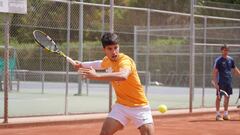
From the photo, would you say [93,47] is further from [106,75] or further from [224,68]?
[106,75]

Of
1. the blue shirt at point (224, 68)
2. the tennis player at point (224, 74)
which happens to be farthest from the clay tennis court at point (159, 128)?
the blue shirt at point (224, 68)

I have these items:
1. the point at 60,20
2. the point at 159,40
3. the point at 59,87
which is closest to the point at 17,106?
the point at 60,20

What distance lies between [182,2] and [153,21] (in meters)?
4.64

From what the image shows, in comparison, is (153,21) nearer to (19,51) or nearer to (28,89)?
(19,51)

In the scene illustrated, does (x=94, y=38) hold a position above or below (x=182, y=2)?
below

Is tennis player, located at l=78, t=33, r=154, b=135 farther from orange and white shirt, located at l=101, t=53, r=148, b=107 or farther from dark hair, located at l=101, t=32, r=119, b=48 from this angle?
dark hair, located at l=101, t=32, r=119, b=48

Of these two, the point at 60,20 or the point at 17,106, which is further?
the point at 17,106

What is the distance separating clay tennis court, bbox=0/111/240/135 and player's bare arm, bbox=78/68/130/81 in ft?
16.6

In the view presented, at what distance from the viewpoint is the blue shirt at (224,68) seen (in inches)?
564

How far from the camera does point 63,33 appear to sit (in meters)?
15.5

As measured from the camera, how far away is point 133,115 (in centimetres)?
671

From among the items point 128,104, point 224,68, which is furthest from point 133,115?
point 224,68

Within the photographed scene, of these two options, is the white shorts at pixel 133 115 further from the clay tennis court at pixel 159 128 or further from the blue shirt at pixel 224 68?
the blue shirt at pixel 224 68

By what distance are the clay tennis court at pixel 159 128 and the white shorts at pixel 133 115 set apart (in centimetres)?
438
